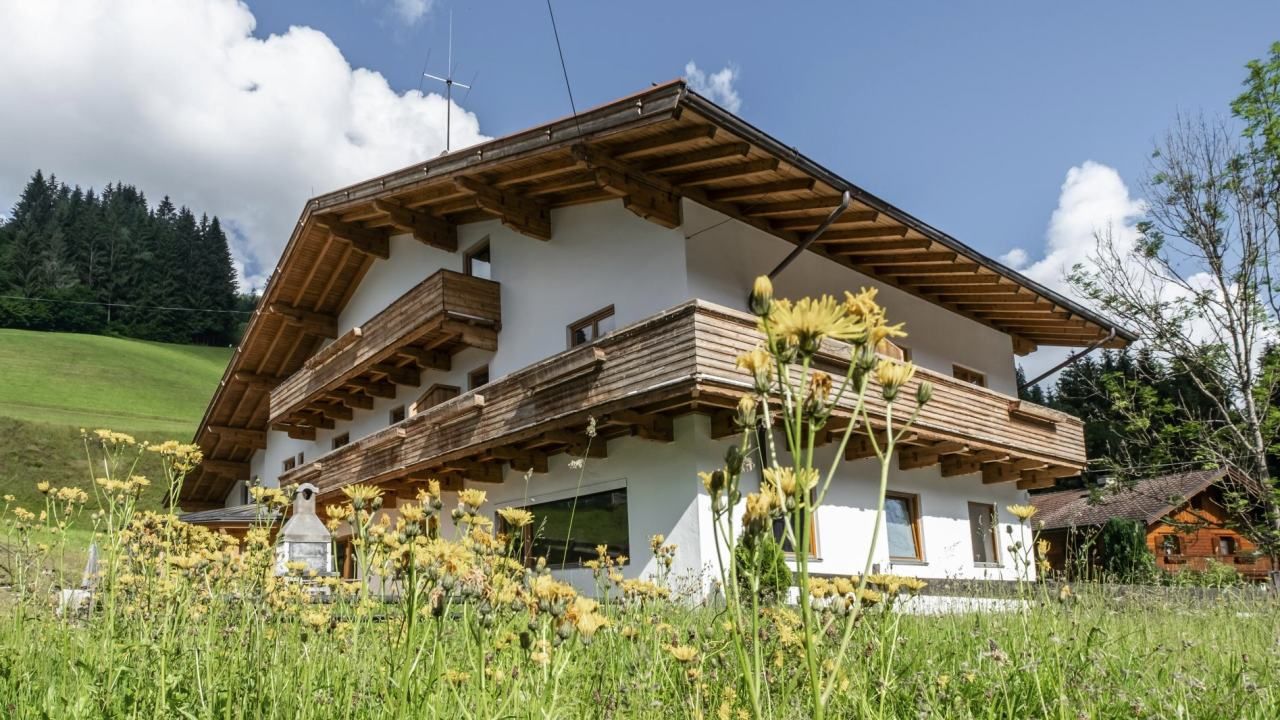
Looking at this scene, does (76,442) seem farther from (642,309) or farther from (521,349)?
(642,309)

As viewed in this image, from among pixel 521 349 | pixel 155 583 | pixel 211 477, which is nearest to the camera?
pixel 155 583

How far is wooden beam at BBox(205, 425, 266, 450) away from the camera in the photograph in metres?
27.2

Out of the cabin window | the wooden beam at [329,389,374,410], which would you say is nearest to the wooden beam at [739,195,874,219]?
the wooden beam at [329,389,374,410]

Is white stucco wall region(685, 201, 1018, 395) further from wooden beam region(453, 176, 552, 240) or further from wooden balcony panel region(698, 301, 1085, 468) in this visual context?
wooden beam region(453, 176, 552, 240)

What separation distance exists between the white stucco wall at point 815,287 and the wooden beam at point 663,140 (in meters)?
1.31

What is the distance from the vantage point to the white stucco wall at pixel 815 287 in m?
12.6

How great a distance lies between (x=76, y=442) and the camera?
134 ft

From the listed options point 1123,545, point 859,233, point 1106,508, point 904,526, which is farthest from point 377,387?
point 1106,508

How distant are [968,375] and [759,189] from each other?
7.68m

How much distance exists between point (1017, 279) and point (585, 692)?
14.4 m

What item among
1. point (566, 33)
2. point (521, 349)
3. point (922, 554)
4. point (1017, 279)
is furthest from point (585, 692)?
point (1017, 279)

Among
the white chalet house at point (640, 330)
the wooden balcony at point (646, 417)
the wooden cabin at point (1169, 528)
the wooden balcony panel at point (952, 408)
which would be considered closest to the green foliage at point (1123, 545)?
the wooden cabin at point (1169, 528)

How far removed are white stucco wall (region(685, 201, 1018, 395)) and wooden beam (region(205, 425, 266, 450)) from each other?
19553 millimetres

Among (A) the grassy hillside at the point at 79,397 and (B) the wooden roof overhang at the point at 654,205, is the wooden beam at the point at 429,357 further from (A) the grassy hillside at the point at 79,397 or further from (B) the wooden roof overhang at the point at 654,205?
(A) the grassy hillside at the point at 79,397
